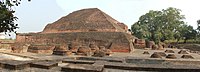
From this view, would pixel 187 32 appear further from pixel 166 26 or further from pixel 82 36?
→ pixel 82 36

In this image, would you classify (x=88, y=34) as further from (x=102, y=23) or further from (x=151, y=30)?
(x=151, y=30)

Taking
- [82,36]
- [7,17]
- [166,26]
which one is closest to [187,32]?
[166,26]

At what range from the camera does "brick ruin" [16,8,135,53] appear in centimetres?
2078

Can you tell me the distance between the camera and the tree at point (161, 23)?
4644 cm

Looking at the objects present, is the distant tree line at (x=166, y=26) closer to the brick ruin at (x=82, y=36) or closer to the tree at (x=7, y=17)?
the brick ruin at (x=82, y=36)

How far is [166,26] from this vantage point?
48.8 m

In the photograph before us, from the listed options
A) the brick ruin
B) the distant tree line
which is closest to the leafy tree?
the distant tree line

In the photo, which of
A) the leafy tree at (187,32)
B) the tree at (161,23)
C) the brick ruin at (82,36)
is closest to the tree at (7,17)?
the brick ruin at (82,36)

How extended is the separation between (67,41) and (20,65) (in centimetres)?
1653

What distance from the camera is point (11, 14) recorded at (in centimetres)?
324

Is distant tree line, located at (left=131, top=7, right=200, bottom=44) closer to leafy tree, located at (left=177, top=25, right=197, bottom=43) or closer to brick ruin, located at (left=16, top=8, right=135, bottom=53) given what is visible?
leafy tree, located at (left=177, top=25, right=197, bottom=43)

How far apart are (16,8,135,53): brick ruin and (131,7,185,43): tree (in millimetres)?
16915

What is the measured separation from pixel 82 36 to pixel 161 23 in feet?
94.6

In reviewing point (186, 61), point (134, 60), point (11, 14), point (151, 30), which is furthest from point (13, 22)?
point (151, 30)
